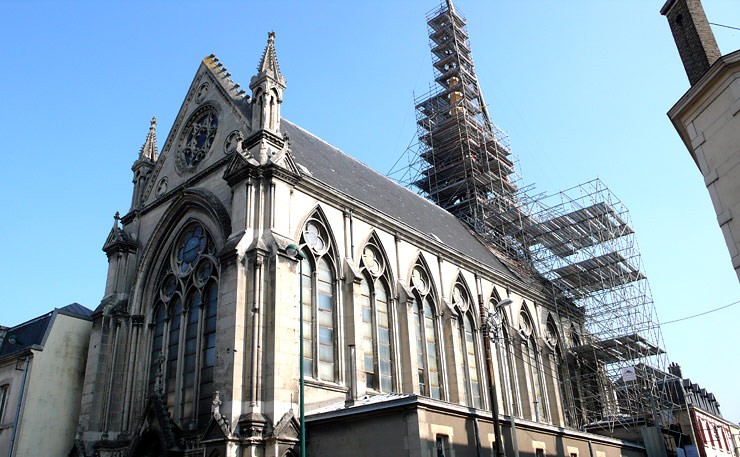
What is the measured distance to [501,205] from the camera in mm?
43375

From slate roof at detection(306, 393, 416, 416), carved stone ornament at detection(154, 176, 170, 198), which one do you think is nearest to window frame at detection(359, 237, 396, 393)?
slate roof at detection(306, 393, 416, 416)

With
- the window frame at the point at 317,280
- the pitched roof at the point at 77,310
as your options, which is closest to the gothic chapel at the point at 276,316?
the window frame at the point at 317,280

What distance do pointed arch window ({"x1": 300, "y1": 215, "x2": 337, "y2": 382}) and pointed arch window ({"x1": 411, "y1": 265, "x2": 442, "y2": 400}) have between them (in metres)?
4.90

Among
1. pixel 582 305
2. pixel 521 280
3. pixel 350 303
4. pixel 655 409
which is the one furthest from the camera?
pixel 582 305

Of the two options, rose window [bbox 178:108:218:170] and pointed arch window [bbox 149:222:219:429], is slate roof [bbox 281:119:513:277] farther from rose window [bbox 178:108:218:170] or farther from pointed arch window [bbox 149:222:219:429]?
pointed arch window [bbox 149:222:219:429]

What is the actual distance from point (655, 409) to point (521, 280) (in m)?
9.71

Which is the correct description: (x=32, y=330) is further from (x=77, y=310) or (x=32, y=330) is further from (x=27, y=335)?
(x=77, y=310)

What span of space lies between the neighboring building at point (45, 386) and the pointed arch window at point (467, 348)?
16756 mm

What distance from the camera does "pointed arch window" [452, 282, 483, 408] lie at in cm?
2794

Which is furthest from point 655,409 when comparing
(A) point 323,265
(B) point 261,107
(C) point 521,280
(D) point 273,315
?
(B) point 261,107

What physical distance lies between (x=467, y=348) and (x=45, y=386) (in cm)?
1832

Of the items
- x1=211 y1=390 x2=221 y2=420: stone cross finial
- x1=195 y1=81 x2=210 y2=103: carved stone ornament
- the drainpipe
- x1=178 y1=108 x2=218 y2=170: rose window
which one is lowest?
x1=211 y1=390 x2=221 y2=420: stone cross finial

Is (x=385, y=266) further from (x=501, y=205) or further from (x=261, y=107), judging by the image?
(x=501, y=205)

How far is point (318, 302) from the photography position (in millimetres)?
22281
